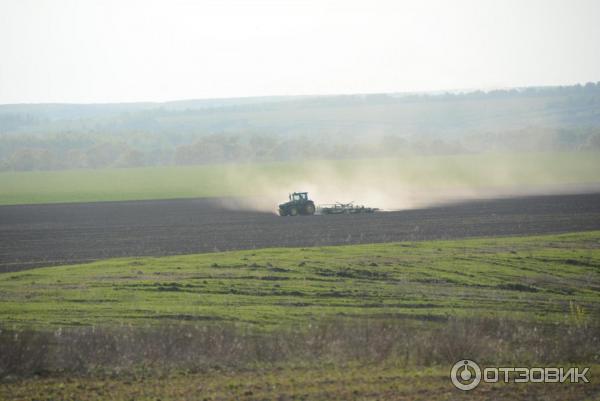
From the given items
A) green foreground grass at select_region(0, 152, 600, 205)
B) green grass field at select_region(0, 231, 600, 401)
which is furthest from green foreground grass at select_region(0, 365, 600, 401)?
green foreground grass at select_region(0, 152, 600, 205)

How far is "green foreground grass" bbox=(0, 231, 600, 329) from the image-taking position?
27.8 m

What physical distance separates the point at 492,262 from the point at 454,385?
18585mm

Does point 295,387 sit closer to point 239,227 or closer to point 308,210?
point 239,227

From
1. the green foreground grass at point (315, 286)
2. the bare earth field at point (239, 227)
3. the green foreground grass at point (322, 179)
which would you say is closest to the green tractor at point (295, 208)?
the bare earth field at point (239, 227)

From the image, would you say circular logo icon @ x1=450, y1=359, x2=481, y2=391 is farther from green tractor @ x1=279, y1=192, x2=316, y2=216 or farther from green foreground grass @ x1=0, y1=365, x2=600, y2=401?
green tractor @ x1=279, y1=192, x2=316, y2=216

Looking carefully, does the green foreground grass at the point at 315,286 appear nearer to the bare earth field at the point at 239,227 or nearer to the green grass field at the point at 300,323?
the green grass field at the point at 300,323

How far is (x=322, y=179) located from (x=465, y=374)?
9662cm

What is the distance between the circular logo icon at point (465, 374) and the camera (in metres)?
19.3

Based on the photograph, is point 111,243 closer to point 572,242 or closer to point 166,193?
point 572,242

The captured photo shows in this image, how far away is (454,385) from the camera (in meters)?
19.3

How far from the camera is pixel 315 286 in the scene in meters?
Result: 32.4

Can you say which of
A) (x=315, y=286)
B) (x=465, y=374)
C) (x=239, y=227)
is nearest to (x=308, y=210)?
Result: (x=239, y=227)

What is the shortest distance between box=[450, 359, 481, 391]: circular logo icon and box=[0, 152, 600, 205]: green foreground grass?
→ 65.7 m

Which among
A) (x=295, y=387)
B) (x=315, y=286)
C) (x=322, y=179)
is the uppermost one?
(x=322, y=179)
